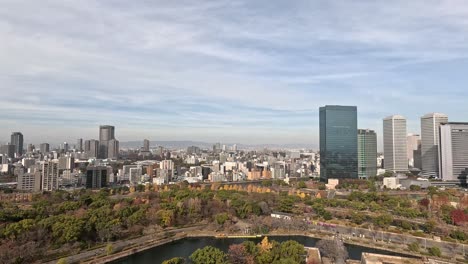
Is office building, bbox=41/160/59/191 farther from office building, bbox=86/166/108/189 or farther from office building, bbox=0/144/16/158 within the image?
office building, bbox=0/144/16/158

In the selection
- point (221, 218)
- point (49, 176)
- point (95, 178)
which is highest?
point (49, 176)

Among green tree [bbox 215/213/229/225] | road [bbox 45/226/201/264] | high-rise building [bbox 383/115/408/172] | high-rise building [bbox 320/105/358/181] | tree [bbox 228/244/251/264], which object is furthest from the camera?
high-rise building [bbox 383/115/408/172]

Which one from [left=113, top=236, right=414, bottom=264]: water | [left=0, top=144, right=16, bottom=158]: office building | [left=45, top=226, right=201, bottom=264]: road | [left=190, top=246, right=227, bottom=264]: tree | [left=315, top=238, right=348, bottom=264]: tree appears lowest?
[left=113, top=236, right=414, bottom=264]: water

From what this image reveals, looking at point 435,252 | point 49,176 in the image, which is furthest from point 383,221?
point 49,176

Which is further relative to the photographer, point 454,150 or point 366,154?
point 366,154

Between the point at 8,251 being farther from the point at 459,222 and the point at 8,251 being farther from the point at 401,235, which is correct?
the point at 459,222

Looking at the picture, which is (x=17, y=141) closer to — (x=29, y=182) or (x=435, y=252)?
(x=29, y=182)

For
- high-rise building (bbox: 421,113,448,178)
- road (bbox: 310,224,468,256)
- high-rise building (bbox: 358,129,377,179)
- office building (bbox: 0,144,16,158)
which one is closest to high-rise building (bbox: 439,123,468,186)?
high-rise building (bbox: 421,113,448,178)
